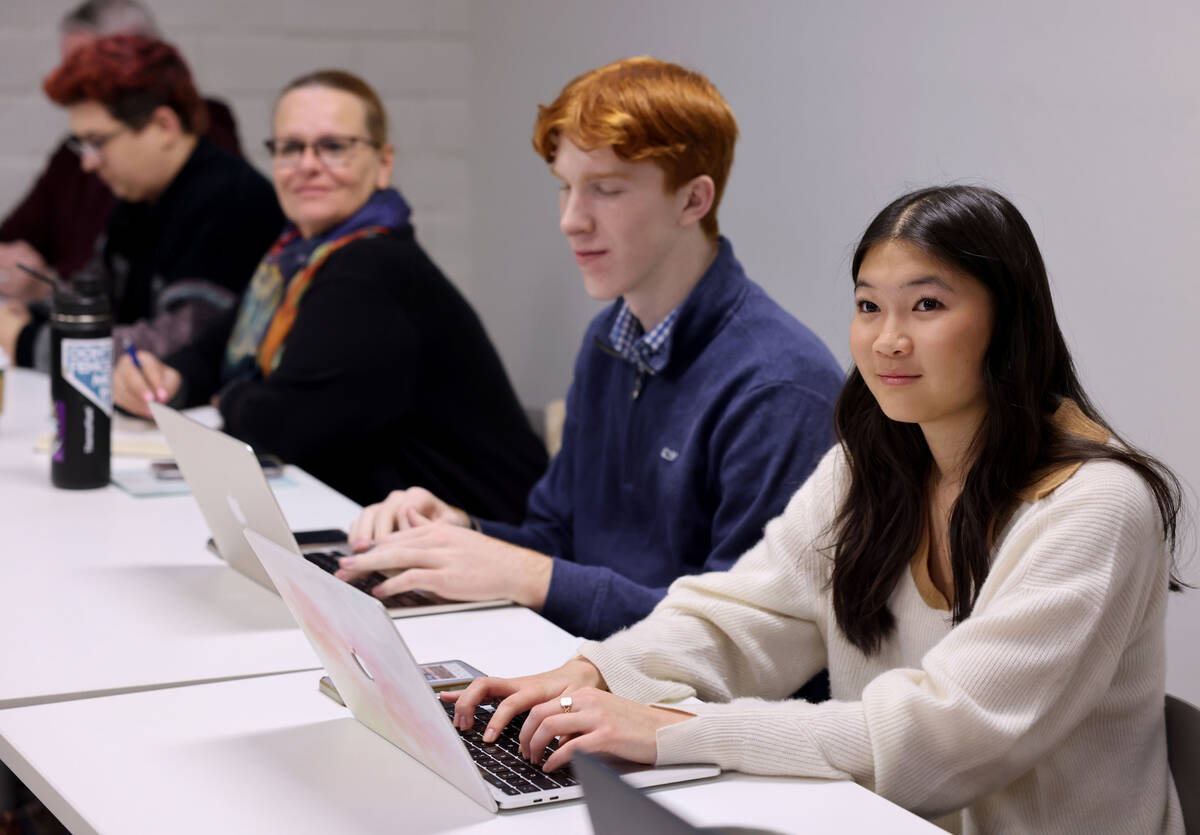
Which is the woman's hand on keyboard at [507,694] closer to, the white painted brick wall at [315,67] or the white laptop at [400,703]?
the white laptop at [400,703]

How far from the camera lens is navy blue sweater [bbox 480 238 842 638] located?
159 centimetres

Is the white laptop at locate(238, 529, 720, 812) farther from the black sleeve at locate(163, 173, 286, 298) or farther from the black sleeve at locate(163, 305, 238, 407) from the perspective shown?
the black sleeve at locate(163, 173, 286, 298)

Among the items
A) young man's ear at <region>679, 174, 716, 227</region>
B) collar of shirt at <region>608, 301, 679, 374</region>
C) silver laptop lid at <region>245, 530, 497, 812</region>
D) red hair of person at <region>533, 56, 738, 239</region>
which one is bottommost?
silver laptop lid at <region>245, 530, 497, 812</region>

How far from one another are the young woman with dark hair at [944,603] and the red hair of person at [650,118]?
51cm

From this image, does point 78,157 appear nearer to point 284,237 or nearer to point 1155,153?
point 284,237

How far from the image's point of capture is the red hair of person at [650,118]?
1.69 meters

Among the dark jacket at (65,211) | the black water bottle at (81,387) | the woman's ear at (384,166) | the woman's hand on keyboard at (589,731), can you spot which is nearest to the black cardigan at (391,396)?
the woman's ear at (384,166)

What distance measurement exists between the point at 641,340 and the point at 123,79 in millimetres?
1777

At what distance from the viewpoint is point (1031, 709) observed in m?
1.06

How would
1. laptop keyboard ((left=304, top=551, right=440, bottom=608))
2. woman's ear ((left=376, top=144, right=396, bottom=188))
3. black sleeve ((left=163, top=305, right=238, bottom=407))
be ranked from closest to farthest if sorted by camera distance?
laptop keyboard ((left=304, top=551, right=440, bottom=608)) → woman's ear ((left=376, top=144, right=396, bottom=188)) → black sleeve ((left=163, top=305, right=238, bottom=407))

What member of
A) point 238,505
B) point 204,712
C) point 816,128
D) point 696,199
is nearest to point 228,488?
point 238,505

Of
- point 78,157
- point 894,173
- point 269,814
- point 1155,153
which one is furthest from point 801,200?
point 78,157

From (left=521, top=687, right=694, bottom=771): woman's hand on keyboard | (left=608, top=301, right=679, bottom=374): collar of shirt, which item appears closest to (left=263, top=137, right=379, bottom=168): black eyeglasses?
(left=608, top=301, right=679, bottom=374): collar of shirt

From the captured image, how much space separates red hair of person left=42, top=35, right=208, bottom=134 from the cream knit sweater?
2.28 metres
